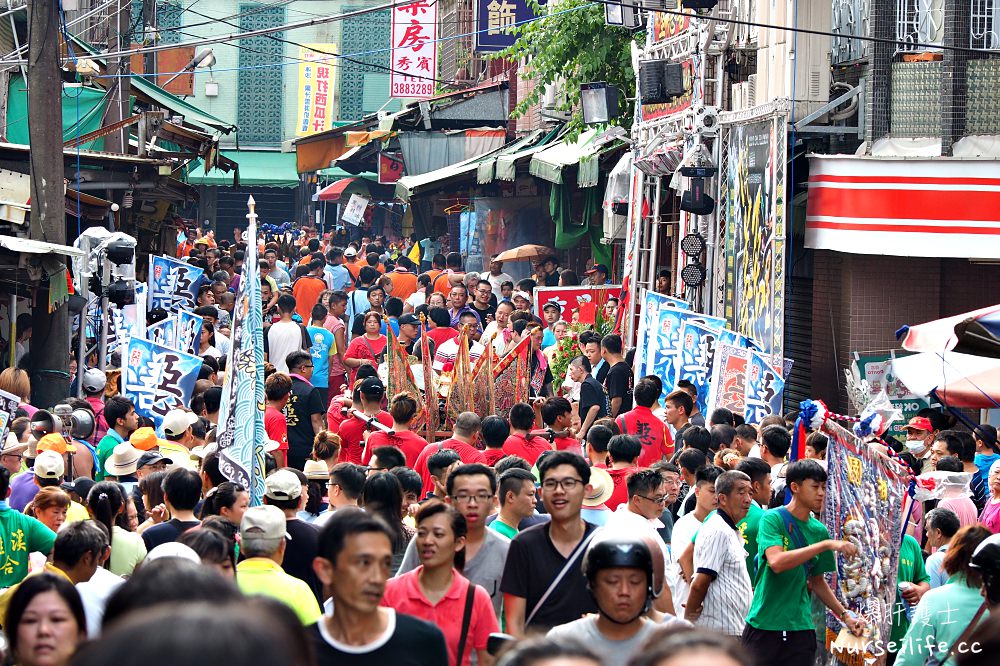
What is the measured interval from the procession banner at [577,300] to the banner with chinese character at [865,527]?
9.65 metres

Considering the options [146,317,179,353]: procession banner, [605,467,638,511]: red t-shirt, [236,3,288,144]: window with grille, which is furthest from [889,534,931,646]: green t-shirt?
[236,3,288,144]: window with grille

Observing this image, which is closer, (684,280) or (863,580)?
(863,580)

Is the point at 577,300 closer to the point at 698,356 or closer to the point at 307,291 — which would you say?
the point at 307,291

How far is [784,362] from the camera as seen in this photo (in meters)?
12.9

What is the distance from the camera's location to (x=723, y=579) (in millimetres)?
7102

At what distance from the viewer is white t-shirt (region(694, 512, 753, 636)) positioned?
708cm

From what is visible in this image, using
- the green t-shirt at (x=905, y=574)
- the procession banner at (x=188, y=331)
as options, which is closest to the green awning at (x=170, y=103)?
the procession banner at (x=188, y=331)

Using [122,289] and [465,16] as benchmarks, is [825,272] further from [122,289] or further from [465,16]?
[465,16]

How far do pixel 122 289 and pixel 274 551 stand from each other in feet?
29.7

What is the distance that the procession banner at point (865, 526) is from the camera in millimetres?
7320

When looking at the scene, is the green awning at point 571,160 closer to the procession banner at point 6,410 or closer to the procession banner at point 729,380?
the procession banner at point 729,380

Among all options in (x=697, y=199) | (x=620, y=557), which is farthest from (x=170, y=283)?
(x=620, y=557)

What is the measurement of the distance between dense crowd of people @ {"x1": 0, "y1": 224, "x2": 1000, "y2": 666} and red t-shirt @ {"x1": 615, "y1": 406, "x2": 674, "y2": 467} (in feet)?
0.07

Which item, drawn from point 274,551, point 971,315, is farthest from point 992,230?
point 274,551
